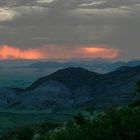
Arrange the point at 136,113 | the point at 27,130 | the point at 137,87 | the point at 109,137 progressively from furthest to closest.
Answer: the point at 27,130
the point at 137,87
the point at 136,113
the point at 109,137

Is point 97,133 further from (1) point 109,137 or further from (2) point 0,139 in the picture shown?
(2) point 0,139

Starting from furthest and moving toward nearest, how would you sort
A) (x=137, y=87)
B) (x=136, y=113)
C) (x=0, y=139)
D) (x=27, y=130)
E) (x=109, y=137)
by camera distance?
1. (x=0, y=139)
2. (x=27, y=130)
3. (x=137, y=87)
4. (x=136, y=113)
5. (x=109, y=137)

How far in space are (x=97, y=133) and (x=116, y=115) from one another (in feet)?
8.74

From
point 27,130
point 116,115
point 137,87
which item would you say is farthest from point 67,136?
point 27,130

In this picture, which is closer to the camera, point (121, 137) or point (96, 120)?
point (121, 137)

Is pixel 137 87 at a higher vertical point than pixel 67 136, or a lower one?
higher

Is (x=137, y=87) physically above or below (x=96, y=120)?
above

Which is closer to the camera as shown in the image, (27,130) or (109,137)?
(109,137)

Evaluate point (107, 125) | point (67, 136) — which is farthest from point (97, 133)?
point (67, 136)

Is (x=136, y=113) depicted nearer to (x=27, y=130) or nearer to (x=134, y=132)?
(x=134, y=132)

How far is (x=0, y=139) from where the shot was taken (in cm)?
17925

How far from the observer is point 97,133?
46.1 m

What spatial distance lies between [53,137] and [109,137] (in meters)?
8.48

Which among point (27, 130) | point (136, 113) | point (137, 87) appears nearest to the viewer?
point (136, 113)
